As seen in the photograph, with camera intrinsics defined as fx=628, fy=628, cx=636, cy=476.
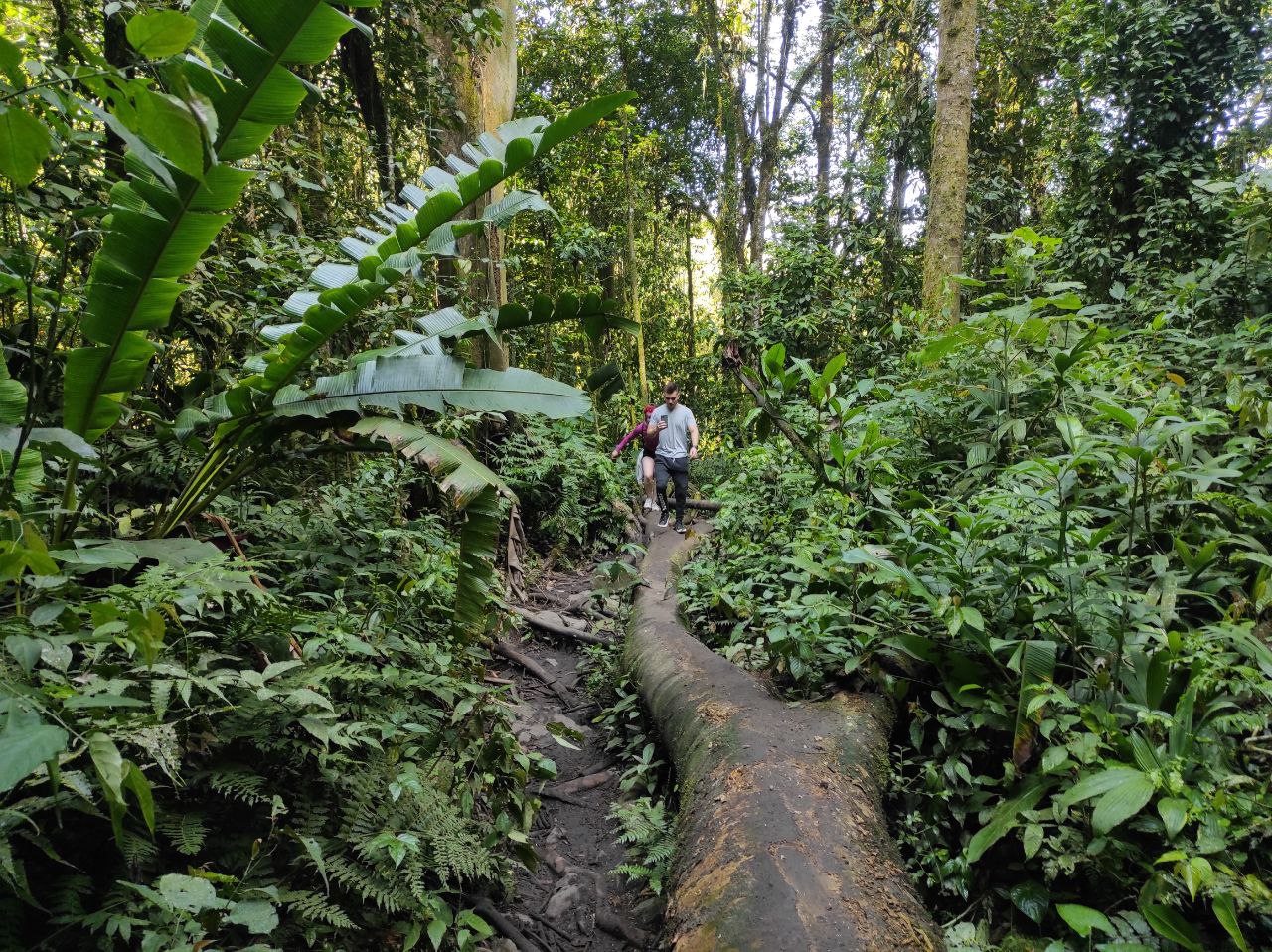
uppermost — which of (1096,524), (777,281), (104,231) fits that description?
(777,281)

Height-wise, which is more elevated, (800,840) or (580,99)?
(580,99)

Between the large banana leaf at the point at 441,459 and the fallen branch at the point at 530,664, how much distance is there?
2.25 metres

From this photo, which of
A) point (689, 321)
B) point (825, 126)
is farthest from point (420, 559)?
point (825, 126)

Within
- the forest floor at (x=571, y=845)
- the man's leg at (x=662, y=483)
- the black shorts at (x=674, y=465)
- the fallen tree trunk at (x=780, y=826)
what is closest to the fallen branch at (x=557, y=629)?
the forest floor at (x=571, y=845)

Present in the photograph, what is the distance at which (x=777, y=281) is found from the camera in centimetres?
1208

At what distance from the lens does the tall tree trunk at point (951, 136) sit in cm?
693

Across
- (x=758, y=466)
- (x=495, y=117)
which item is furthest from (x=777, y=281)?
(x=758, y=466)

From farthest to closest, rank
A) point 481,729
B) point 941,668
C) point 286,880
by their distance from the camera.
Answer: point 481,729
point 941,668
point 286,880

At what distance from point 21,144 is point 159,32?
1.45ft

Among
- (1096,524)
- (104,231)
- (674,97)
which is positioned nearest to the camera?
(104,231)

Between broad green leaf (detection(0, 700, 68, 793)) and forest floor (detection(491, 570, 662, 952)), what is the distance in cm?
181

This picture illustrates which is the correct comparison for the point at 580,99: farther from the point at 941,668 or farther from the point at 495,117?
the point at 941,668

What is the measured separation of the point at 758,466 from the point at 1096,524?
2829 mm

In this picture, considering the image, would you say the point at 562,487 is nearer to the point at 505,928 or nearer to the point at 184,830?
the point at 505,928
